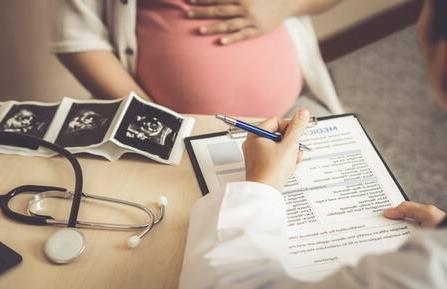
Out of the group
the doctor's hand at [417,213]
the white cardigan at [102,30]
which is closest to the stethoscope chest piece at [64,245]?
the doctor's hand at [417,213]

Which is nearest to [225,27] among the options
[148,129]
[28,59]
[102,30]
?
[102,30]

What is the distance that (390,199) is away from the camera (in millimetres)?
764

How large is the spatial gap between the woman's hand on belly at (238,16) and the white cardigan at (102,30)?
0.09 metres

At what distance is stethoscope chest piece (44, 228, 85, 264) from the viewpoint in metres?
0.67

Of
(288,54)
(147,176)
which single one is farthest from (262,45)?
(147,176)

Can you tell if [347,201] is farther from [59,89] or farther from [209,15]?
[59,89]

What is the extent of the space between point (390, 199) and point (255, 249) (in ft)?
0.82

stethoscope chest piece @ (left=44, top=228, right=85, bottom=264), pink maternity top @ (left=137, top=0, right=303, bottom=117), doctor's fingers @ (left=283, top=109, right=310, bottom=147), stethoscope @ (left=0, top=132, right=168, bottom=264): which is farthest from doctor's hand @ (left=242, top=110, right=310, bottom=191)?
pink maternity top @ (left=137, top=0, right=303, bottom=117)

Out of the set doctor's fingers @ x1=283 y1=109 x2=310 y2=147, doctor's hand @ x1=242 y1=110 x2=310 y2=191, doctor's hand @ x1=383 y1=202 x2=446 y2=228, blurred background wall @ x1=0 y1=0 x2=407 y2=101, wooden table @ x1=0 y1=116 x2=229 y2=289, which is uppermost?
doctor's fingers @ x1=283 y1=109 x2=310 y2=147

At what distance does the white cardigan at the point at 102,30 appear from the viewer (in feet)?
3.72

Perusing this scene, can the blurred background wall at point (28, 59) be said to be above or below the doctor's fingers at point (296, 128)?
below

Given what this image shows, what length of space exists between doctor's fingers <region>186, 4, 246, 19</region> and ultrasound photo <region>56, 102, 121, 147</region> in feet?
1.10

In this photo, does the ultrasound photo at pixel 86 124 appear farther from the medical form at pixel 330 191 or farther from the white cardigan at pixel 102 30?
the white cardigan at pixel 102 30

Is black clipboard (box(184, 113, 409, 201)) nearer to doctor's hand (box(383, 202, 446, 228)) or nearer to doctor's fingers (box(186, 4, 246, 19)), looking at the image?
doctor's hand (box(383, 202, 446, 228))
